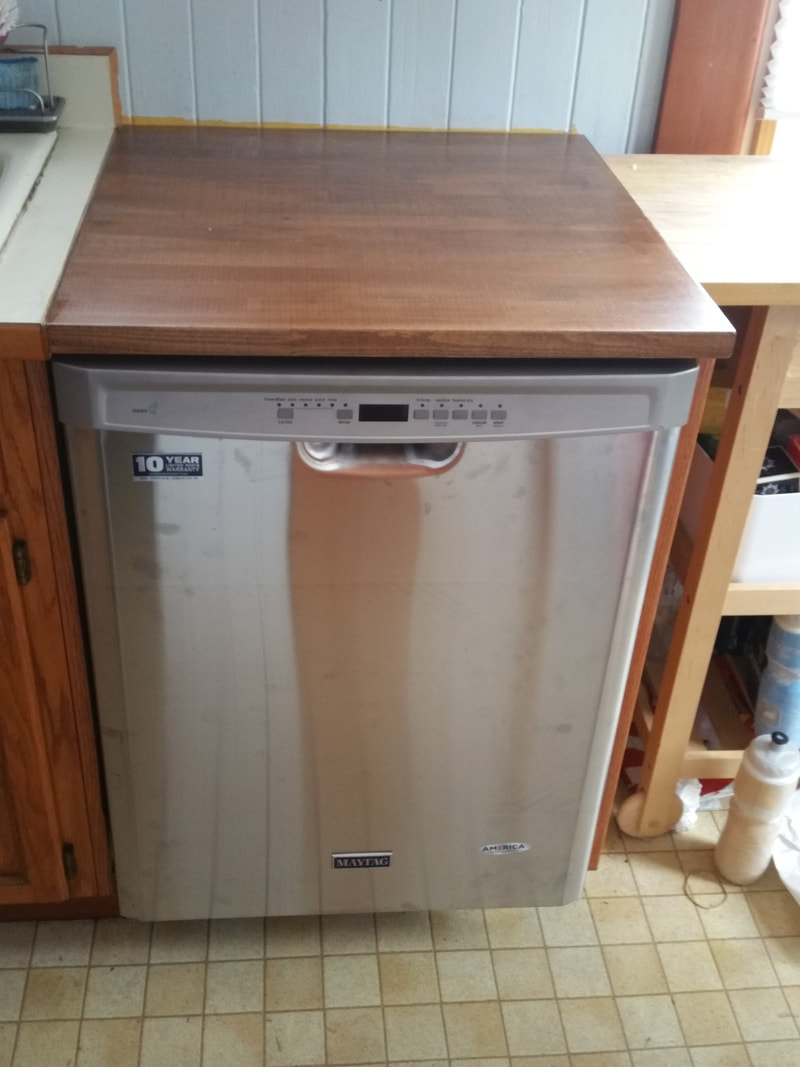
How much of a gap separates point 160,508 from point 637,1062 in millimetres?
972

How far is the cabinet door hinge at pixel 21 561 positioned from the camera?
1135 millimetres

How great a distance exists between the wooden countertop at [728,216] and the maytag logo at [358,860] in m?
0.83

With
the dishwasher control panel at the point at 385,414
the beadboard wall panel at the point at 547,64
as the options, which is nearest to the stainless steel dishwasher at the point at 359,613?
the dishwasher control panel at the point at 385,414

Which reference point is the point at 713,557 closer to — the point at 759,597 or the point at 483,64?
the point at 759,597

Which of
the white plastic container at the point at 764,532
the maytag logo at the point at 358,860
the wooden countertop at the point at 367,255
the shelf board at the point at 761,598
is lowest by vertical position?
the maytag logo at the point at 358,860

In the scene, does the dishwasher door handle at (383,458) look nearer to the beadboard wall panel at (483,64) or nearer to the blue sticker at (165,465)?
the blue sticker at (165,465)

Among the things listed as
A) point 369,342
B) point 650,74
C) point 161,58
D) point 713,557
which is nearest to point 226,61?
point 161,58

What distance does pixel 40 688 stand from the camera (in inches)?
49.0

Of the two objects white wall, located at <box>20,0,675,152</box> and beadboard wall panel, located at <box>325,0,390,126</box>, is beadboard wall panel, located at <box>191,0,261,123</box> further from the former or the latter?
beadboard wall panel, located at <box>325,0,390,126</box>

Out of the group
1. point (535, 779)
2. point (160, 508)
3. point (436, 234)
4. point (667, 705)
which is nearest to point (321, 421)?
point (160, 508)

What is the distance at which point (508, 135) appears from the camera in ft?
5.16

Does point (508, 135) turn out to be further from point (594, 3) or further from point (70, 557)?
point (70, 557)

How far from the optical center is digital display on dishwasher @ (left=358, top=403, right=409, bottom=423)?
3.39 ft

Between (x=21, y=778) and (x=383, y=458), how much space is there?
0.63m
